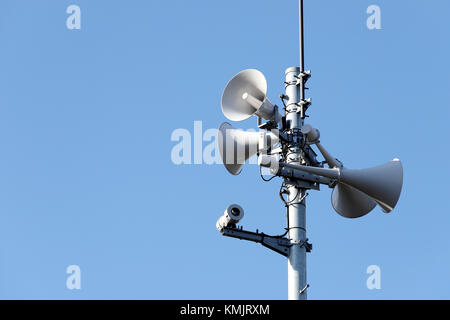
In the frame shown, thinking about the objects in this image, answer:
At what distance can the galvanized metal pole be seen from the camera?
19062 mm

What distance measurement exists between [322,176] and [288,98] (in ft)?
7.89

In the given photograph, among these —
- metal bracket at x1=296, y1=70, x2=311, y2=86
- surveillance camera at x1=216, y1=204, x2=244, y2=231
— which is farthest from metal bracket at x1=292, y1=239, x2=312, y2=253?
metal bracket at x1=296, y1=70, x2=311, y2=86

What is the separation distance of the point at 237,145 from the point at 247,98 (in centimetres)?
116

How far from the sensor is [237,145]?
2066 centimetres

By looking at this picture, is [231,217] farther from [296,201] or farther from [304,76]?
[304,76]

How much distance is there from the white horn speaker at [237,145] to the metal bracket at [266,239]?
214cm

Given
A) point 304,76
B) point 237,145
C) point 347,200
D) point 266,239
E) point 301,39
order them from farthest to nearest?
point 301,39 < point 347,200 < point 304,76 < point 237,145 < point 266,239

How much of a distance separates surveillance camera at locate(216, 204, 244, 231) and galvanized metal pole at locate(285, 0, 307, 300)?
1407mm

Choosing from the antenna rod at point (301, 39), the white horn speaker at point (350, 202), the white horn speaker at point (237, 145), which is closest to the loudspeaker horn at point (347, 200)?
the white horn speaker at point (350, 202)

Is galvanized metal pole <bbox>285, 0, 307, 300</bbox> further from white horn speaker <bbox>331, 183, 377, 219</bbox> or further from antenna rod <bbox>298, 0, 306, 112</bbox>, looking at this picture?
white horn speaker <bbox>331, 183, 377, 219</bbox>

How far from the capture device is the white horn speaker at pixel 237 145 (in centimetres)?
2042

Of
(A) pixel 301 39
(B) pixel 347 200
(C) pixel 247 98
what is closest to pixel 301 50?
(A) pixel 301 39
